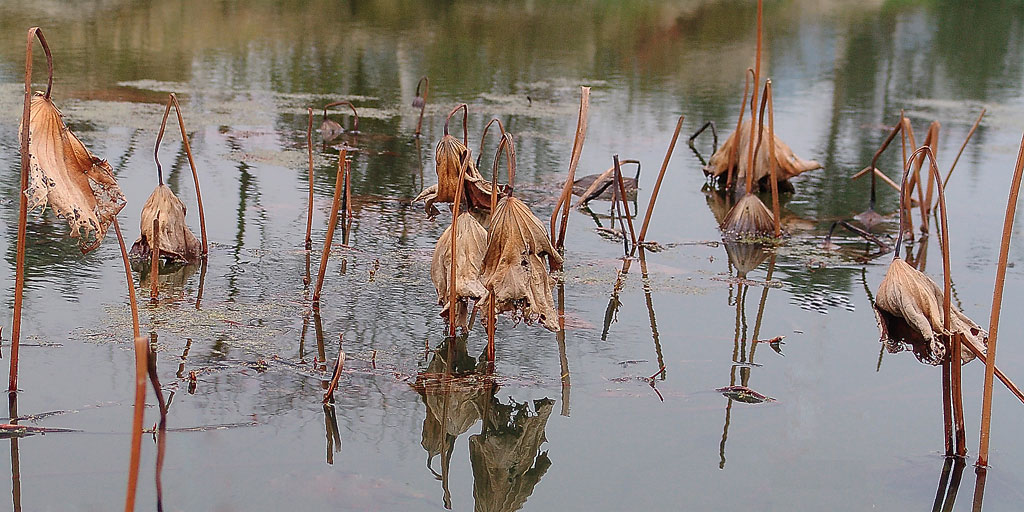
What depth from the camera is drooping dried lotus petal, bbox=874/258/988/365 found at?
2393mm

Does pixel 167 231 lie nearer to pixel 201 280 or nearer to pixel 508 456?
pixel 201 280

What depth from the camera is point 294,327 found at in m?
3.20

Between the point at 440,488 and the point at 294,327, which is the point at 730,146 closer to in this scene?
the point at 294,327

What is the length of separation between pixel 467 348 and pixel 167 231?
120 centimetres

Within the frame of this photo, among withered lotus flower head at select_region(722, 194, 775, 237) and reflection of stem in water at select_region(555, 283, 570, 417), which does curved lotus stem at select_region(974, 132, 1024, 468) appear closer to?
reflection of stem in water at select_region(555, 283, 570, 417)

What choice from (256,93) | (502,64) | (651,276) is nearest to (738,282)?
(651,276)

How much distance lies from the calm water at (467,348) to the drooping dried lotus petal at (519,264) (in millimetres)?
210

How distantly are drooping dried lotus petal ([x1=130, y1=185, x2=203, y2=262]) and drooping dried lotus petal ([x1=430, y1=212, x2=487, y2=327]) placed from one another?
3.68ft

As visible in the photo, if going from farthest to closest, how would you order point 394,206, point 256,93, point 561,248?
1. point 256,93
2. point 394,206
3. point 561,248

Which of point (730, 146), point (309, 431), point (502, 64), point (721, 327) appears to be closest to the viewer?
point (309, 431)

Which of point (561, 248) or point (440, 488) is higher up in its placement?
point (561, 248)

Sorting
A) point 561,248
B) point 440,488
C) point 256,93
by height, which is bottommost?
point 440,488

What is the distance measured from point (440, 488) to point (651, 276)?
192 cm

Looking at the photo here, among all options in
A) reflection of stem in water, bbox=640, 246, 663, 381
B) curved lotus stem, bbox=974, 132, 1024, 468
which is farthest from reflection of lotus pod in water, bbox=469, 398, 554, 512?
curved lotus stem, bbox=974, 132, 1024, 468
